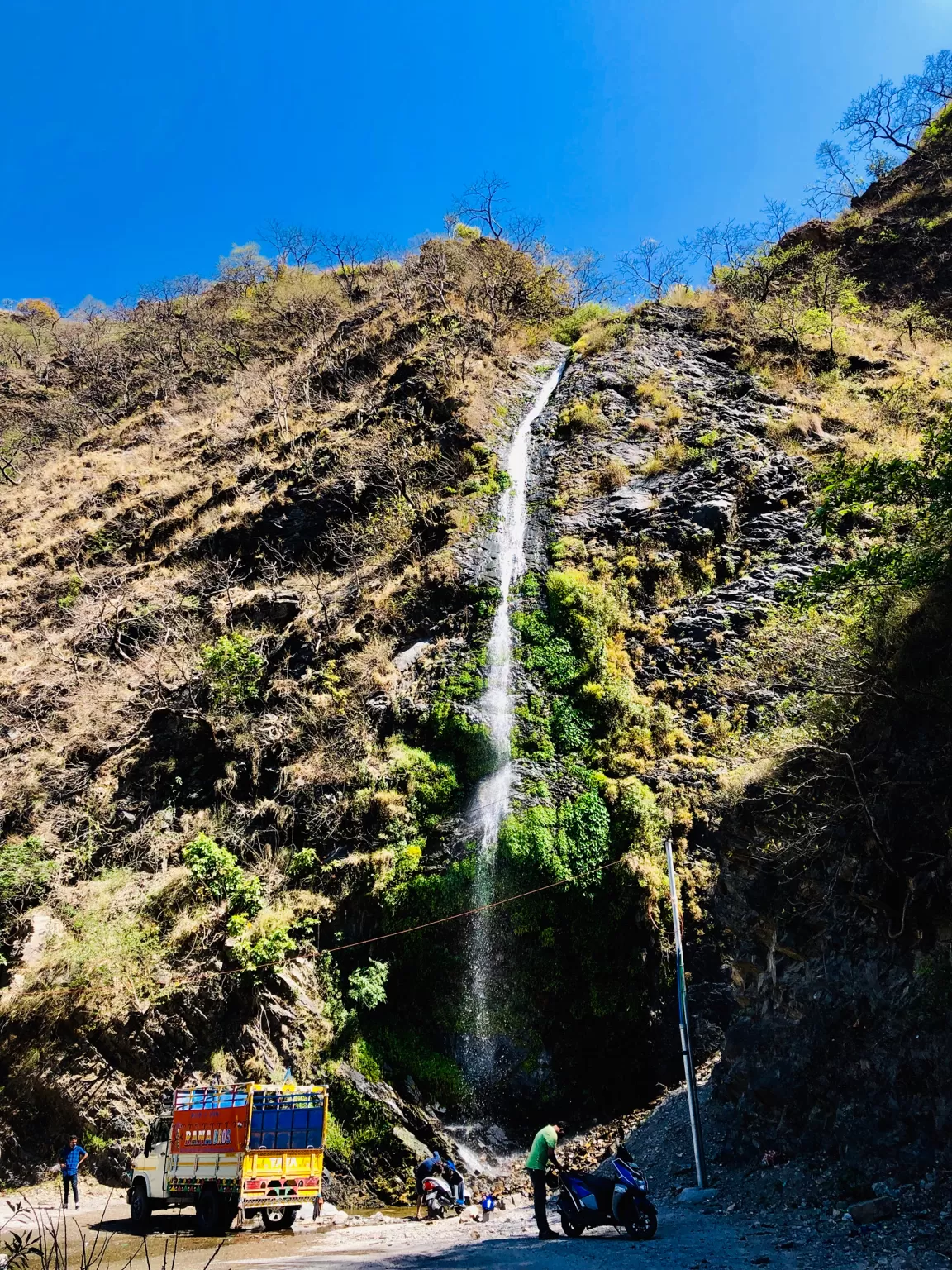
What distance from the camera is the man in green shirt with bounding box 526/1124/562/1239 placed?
30.2 ft

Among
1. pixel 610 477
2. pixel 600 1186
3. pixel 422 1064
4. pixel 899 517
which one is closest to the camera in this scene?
pixel 600 1186

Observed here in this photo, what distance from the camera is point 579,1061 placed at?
49.2ft

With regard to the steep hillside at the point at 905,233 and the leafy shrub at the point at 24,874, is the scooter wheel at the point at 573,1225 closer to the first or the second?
the leafy shrub at the point at 24,874

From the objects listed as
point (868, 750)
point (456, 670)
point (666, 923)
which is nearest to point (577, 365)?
point (456, 670)

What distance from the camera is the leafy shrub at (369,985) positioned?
50.1 feet

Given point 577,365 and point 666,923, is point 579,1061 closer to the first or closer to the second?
point 666,923

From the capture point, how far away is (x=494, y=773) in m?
17.9

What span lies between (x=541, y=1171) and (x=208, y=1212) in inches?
192

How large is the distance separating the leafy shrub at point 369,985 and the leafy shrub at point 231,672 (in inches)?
308

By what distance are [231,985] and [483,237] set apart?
129 feet

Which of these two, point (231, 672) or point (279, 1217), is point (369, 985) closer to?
point (279, 1217)

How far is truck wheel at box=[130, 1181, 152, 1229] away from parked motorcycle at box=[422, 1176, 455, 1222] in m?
3.90

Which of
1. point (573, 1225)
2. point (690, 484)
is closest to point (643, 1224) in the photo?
point (573, 1225)

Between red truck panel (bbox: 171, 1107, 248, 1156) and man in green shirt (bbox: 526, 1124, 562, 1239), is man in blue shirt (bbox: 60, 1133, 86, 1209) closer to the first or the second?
red truck panel (bbox: 171, 1107, 248, 1156)
